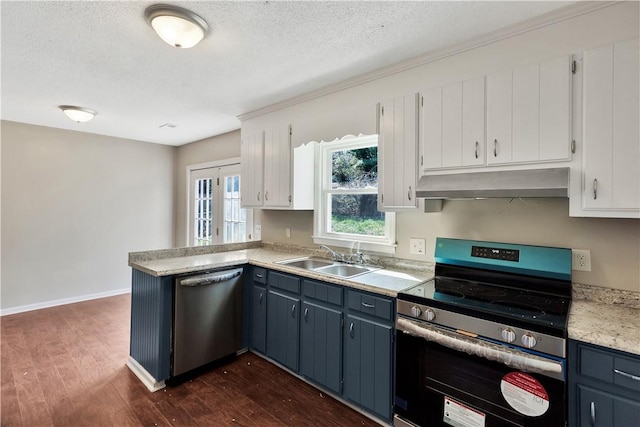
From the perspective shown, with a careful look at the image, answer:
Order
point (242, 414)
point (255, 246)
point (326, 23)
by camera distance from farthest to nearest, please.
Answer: point (255, 246) → point (242, 414) → point (326, 23)

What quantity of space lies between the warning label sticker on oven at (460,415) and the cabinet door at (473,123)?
4.38ft

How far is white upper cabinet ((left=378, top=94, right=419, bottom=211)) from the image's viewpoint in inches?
87.6

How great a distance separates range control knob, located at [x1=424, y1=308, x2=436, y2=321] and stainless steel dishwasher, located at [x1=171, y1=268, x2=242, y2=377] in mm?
1674

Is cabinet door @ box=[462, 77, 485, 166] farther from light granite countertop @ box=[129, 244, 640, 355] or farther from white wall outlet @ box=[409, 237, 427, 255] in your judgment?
light granite countertop @ box=[129, 244, 640, 355]

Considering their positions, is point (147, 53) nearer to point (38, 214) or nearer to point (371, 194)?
point (371, 194)

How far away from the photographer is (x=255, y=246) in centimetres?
374

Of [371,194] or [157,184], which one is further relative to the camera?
[157,184]

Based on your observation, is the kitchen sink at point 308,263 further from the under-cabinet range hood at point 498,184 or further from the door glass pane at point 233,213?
the door glass pane at point 233,213

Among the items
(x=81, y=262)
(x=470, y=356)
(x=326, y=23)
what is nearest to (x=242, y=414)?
(x=470, y=356)

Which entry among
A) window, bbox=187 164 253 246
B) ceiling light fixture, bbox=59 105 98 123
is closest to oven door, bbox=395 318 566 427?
window, bbox=187 164 253 246

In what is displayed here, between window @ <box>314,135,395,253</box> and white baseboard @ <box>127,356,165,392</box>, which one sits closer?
white baseboard @ <box>127,356,165,392</box>

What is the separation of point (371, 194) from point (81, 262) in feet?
14.0

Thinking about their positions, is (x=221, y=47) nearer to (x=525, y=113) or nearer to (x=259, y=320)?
(x=525, y=113)

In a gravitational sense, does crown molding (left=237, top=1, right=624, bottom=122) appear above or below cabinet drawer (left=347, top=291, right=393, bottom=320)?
above
